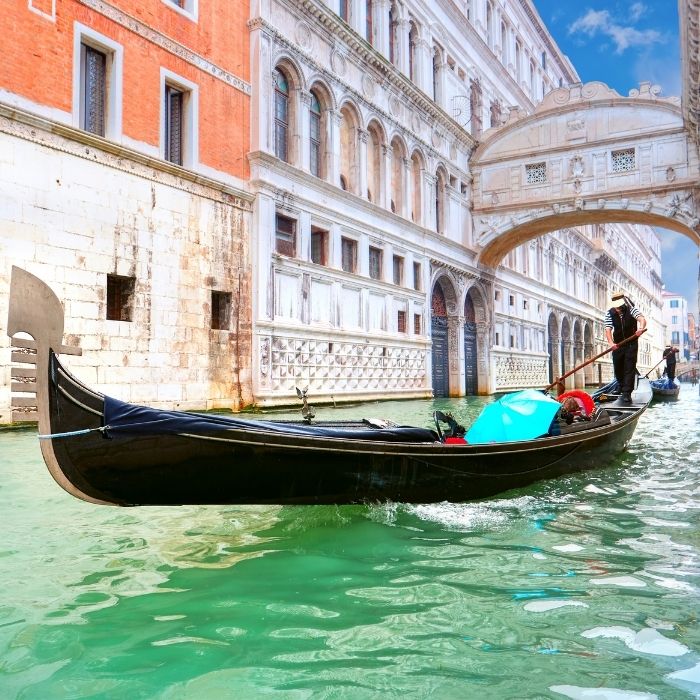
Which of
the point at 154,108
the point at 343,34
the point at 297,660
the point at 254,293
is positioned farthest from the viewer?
the point at 343,34

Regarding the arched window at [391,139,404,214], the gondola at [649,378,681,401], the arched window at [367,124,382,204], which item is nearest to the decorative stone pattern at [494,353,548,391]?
the gondola at [649,378,681,401]

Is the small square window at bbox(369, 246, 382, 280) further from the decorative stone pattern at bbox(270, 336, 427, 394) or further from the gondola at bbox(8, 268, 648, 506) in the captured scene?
the gondola at bbox(8, 268, 648, 506)

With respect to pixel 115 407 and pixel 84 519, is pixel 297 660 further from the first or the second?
pixel 84 519

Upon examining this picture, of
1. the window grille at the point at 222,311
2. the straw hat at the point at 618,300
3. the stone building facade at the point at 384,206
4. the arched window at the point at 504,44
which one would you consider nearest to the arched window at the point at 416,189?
the stone building facade at the point at 384,206

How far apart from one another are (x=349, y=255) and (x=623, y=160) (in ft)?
29.7

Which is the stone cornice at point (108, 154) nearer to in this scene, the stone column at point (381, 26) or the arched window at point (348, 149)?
the arched window at point (348, 149)

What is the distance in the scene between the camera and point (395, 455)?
3.68 m

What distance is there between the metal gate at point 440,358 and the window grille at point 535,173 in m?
4.93

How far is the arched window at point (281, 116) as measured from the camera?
12.9 meters

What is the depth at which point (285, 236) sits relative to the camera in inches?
508

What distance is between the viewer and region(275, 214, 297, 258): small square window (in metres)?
12.7

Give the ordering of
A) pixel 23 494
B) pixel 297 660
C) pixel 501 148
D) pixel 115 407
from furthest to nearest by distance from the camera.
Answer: pixel 501 148 < pixel 23 494 < pixel 115 407 < pixel 297 660

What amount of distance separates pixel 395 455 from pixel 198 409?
298 inches

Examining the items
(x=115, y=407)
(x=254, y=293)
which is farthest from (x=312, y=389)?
(x=115, y=407)
